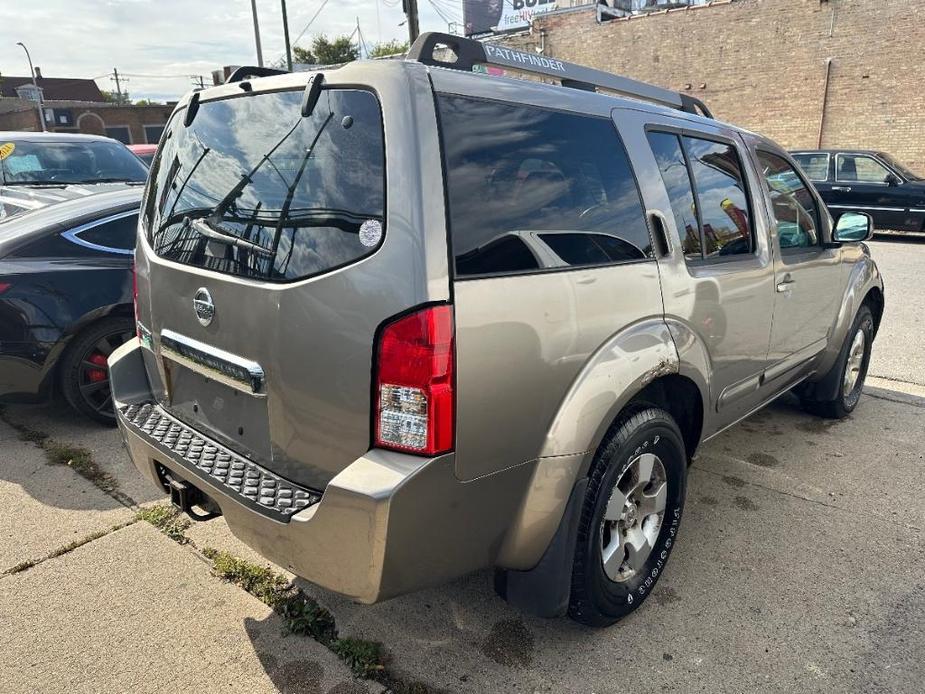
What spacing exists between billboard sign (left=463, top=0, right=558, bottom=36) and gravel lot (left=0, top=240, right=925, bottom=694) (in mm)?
36912

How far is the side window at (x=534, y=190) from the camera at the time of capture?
72.0 inches

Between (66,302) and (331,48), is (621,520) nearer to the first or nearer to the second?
(66,302)

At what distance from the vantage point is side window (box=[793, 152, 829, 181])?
13194 millimetres

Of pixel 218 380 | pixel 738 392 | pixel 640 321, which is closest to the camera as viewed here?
pixel 218 380

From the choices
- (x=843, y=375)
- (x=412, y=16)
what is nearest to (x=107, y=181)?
(x=843, y=375)

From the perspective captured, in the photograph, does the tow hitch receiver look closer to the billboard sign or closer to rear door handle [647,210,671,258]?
rear door handle [647,210,671,258]

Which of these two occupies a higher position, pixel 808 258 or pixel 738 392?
pixel 808 258

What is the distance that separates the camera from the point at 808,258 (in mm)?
3562

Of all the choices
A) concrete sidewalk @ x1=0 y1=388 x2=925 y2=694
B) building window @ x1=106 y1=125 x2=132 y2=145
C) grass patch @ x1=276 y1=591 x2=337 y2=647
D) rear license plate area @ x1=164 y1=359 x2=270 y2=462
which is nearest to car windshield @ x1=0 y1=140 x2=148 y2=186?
concrete sidewalk @ x1=0 y1=388 x2=925 y2=694

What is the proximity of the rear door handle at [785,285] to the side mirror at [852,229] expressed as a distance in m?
0.83

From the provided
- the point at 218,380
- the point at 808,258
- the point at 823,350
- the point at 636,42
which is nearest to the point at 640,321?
the point at 218,380

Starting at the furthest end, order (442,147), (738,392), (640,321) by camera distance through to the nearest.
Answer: (738,392) < (640,321) < (442,147)

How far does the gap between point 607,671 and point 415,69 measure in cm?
203

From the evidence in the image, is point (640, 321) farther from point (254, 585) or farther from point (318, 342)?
point (254, 585)
